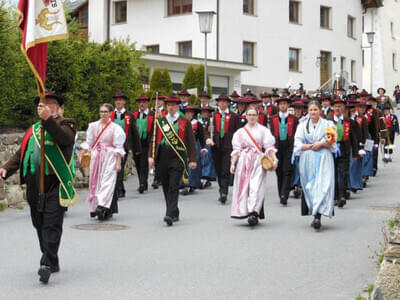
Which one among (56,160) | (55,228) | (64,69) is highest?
(64,69)

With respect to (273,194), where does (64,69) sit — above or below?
above

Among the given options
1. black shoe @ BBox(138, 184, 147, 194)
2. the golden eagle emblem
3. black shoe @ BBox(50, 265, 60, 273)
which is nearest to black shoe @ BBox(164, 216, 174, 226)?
black shoe @ BBox(50, 265, 60, 273)

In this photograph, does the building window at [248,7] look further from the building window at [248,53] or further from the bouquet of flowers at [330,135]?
the bouquet of flowers at [330,135]

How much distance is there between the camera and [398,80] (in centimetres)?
6281

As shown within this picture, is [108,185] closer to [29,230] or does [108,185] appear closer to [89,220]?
[89,220]

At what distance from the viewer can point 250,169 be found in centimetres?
1193

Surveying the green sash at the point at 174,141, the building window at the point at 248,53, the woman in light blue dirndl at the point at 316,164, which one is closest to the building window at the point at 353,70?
the building window at the point at 248,53

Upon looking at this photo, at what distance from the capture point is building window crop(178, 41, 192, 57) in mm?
39344

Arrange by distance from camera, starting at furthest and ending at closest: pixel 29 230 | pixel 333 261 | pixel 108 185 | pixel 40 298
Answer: pixel 108 185 → pixel 29 230 → pixel 333 261 → pixel 40 298

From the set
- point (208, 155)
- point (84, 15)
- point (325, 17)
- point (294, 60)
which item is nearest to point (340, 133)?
point (208, 155)

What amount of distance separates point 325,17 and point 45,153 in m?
40.4

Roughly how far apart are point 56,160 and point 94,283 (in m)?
1.31

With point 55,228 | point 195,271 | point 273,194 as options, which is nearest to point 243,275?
point 195,271

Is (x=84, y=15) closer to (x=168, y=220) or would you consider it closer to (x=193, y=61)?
(x=193, y=61)
